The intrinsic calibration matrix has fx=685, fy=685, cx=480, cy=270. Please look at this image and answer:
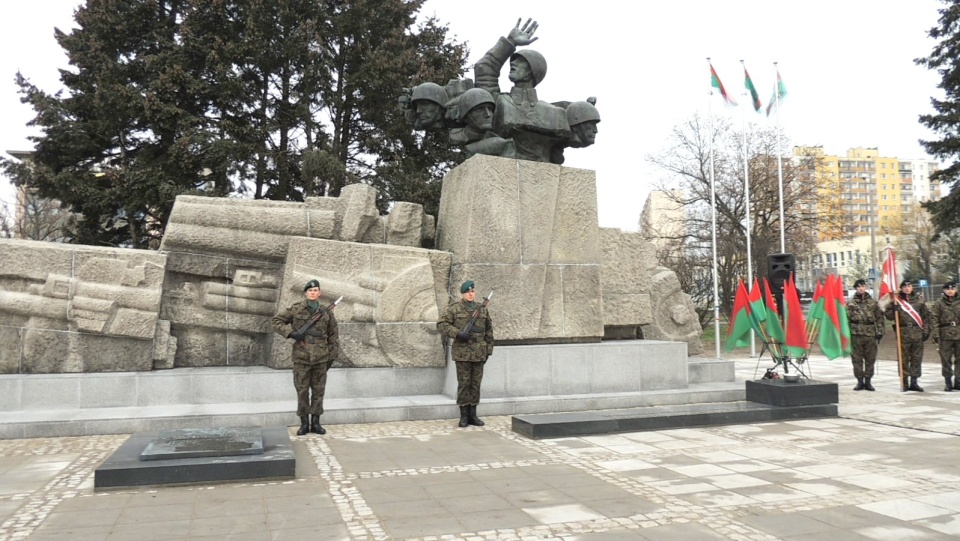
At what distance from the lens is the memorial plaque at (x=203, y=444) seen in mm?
4535

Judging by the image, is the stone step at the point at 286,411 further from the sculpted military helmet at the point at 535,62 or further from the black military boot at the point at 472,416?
the sculpted military helmet at the point at 535,62

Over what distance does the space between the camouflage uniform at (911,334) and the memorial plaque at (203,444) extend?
864 cm

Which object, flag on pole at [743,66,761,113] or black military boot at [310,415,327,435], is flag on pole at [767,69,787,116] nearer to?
flag on pole at [743,66,761,113]

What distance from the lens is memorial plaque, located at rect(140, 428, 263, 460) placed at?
14.9 feet

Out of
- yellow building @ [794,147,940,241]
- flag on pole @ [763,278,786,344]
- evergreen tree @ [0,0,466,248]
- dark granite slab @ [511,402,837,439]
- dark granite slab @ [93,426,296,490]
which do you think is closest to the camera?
dark granite slab @ [93,426,296,490]

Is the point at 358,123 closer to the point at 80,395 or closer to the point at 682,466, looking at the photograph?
the point at 80,395

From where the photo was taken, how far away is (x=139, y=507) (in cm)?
391

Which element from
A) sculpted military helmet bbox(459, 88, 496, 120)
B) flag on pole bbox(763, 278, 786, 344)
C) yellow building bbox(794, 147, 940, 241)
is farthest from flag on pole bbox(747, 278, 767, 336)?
yellow building bbox(794, 147, 940, 241)

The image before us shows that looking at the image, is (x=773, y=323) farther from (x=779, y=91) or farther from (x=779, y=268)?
(x=779, y=91)

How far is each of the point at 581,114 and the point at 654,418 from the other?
415cm

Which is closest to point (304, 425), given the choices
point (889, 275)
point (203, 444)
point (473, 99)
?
point (203, 444)

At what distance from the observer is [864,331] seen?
977 cm

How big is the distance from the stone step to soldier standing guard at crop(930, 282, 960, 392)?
11.4 feet

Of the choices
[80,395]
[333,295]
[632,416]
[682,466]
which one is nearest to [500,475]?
[682,466]
